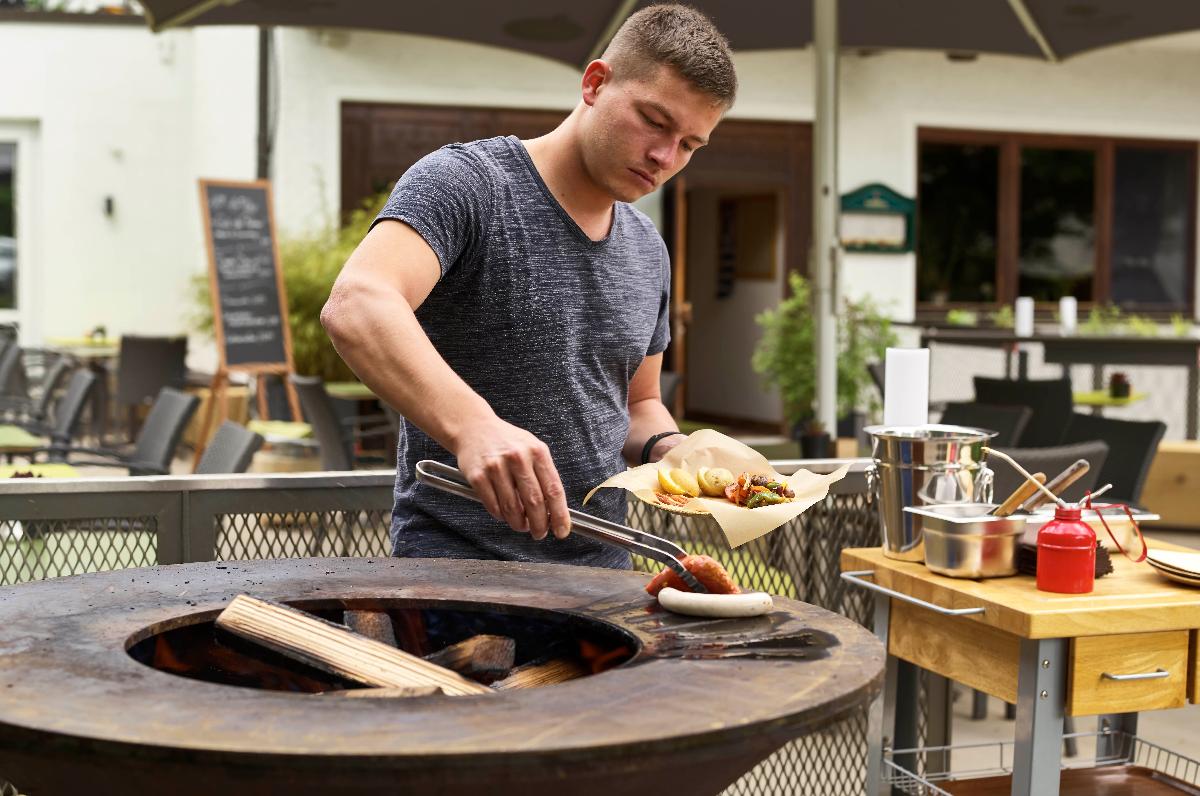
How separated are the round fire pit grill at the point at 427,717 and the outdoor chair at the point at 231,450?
2181mm

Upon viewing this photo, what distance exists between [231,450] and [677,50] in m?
2.48

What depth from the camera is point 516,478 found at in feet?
5.59

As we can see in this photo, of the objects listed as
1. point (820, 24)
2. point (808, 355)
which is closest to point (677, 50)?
point (820, 24)

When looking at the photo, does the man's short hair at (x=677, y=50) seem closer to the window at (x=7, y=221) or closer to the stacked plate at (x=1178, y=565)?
the stacked plate at (x=1178, y=565)

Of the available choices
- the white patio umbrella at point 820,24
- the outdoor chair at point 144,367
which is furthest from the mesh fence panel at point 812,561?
the outdoor chair at point 144,367

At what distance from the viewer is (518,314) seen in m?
2.13

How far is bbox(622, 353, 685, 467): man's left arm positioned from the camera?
240 centimetres

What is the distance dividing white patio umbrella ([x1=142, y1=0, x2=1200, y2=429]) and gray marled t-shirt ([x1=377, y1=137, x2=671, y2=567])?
3256 millimetres

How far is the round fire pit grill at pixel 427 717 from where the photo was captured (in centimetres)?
127

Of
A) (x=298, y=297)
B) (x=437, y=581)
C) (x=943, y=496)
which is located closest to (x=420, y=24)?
(x=298, y=297)

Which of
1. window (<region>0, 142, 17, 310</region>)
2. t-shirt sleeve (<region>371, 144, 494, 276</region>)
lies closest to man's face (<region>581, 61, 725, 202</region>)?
t-shirt sleeve (<region>371, 144, 494, 276</region>)

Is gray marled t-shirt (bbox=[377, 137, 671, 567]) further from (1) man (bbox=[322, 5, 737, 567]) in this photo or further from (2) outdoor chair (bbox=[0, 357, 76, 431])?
(2) outdoor chair (bbox=[0, 357, 76, 431])

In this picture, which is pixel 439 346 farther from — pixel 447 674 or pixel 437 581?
pixel 447 674

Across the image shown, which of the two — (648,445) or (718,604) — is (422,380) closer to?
(718,604)
